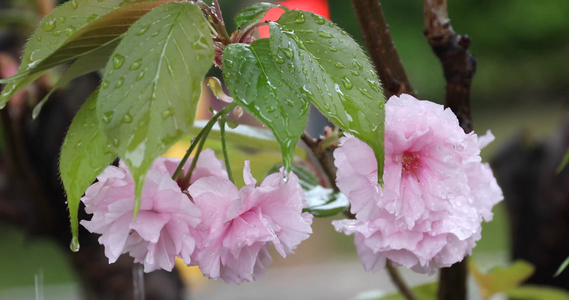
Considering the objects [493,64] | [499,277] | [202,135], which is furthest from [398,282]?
[493,64]

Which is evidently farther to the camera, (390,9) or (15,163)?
(390,9)

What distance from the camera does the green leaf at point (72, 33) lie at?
0.76ft

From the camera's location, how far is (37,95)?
2.89 ft

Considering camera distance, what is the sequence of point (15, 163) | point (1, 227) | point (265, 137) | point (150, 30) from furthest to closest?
point (1, 227)
point (15, 163)
point (265, 137)
point (150, 30)

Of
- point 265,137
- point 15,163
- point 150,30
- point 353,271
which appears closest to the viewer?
point 150,30

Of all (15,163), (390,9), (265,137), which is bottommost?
(390,9)

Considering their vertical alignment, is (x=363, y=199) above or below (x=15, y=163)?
above

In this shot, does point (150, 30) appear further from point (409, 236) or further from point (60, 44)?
point (409, 236)

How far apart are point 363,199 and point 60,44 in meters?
0.14

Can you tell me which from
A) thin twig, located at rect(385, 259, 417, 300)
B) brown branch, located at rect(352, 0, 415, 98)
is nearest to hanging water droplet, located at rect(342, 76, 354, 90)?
brown branch, located at rect(352, 0, 415, 98)

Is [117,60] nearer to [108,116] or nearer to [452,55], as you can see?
[108,116]

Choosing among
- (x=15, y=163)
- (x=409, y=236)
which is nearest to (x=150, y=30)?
(x=409, y=236)

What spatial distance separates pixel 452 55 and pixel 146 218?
211 mm

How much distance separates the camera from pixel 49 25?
251 mm
